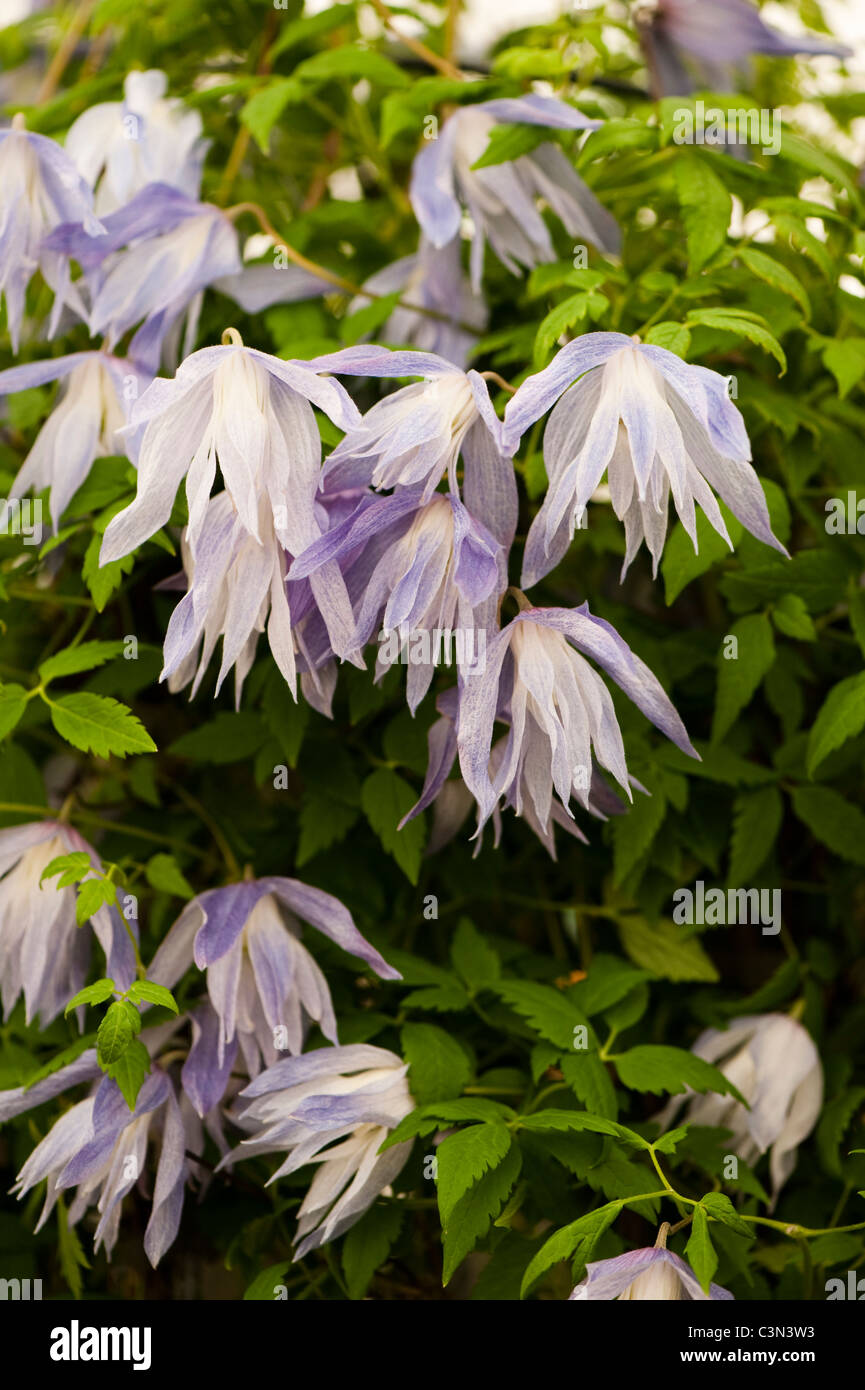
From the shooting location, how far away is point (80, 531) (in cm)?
65

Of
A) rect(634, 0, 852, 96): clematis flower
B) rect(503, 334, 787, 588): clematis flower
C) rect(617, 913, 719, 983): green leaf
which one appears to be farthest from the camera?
rect(634, 0, 852, 96): clematis flower

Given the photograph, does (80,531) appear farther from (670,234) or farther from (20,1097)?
(670,234)

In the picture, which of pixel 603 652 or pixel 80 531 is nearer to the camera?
pixel 603 652

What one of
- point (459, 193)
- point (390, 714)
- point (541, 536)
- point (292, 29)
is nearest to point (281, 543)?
point (541, 536)

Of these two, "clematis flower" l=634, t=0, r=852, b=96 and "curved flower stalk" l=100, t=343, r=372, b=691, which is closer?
"curved flower stalk" l=100, t=343, r=372, b=691

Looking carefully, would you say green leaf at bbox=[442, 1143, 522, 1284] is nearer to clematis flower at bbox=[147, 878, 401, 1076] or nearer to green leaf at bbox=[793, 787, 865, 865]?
clematis flower at bbox=[147, 878, 401, 1076]

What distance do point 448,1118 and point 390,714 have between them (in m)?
0.25

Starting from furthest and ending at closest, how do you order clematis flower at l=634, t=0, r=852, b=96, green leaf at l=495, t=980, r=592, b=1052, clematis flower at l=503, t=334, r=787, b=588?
clematis flower at l=634, t=0, r=852, b=96 → green leaf at l=495, t=980, r=592, b=1052 → clematis flower at l=503, t=334, r=787, b=588

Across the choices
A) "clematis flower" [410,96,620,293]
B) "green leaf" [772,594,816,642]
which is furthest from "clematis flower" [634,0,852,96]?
"green leaf" [772,594,816,642]

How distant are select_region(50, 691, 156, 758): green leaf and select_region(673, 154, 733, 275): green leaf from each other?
36 centimetres

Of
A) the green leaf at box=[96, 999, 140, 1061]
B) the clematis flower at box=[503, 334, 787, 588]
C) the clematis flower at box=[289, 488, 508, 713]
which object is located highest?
the clematis flower at box=[503, 334, 787, 588]

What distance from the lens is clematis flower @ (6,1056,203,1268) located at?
563 millimetres

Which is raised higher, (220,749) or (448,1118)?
(220,749)

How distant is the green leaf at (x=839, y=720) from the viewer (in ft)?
1.89
